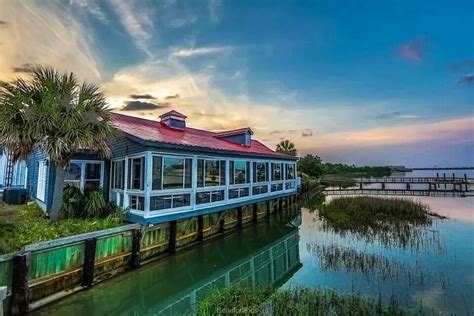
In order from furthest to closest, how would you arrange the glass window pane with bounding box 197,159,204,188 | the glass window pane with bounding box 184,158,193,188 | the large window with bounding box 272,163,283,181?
the large window with bounding box 272,163,283,181, the glass window pane with bounding box 197,159,204,188, the glass window pane with bounding box 184,158,193,188

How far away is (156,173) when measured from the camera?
416 inches

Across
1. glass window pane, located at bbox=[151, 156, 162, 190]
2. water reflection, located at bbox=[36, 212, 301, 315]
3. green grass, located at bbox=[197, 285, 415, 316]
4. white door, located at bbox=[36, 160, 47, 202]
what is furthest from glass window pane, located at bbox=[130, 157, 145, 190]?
green grass, located at bbox=[197, 285, 415, 316]

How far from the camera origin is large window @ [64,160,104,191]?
1189cm

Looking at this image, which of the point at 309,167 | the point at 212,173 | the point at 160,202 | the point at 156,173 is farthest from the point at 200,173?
the point at 309,167

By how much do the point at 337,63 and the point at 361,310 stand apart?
46.8 ft

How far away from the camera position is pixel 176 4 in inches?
493

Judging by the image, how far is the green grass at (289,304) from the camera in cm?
618

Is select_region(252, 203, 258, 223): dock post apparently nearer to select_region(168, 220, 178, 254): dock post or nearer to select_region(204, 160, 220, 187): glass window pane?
select_region(204, 160, 220, 187): glass window pane

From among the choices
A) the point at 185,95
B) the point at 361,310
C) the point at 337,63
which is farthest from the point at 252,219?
the point at 361,310

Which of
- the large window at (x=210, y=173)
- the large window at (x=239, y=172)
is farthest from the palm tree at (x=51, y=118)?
the large window at (x=239, y=172)

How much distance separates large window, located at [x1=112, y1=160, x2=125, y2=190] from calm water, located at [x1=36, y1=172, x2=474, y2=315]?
12.5 feet

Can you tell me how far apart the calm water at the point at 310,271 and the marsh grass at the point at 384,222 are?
15cm

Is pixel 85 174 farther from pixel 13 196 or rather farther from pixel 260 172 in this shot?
pixel 260 172

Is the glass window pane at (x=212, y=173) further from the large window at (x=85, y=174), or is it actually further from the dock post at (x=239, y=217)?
the large window at (x=85, y=174)
